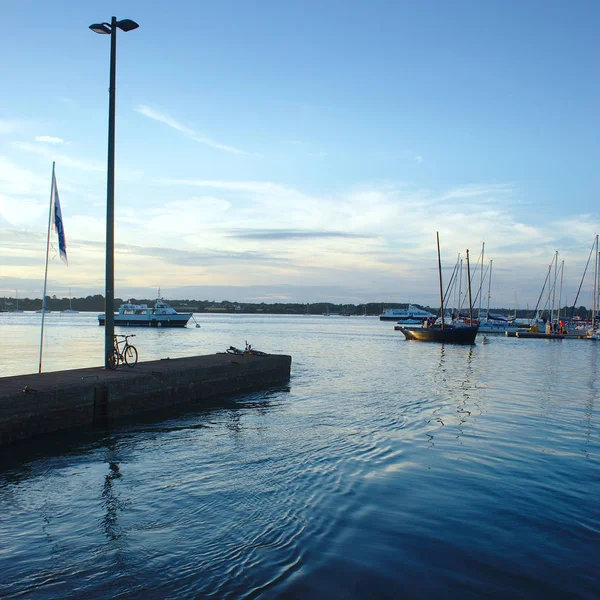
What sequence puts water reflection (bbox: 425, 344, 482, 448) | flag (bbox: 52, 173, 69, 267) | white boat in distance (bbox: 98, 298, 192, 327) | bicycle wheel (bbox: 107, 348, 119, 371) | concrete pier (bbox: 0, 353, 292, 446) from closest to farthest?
concrete pier (bbox: 0, 353, 292, 446), water reflection (bbox: 425, 344, 482, 448), bicycle wheel (bbox: 107, 348, 119, 371), flag (bbox: 52, 173, 69, 267), white boat in distance (bbox: 98, 298, 192, 327)

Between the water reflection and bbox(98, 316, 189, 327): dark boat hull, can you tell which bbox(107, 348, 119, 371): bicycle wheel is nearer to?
the water reflection

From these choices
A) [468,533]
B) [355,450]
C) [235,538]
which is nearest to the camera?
[235,538]

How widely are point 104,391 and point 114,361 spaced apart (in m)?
2.97

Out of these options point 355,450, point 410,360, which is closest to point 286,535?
point 355,450

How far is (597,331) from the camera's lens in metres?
72.6

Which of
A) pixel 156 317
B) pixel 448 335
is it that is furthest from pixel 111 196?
pixel 156 317

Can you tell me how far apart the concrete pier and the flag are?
4290 millimetres

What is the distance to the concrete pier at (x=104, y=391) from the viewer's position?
10.6 metres

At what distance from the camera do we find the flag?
17.2 metres

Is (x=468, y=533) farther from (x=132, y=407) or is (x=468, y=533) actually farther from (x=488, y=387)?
(x=488, y=387)

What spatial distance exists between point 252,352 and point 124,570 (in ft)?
61.2

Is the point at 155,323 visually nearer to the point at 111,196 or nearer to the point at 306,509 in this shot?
the point at 111,196

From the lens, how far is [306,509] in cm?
734

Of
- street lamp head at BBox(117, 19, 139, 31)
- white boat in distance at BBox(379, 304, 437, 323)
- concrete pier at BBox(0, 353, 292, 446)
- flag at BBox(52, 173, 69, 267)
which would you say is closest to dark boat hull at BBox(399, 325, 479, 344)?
concrete pier at BBox(0, 353, 292, 446)
